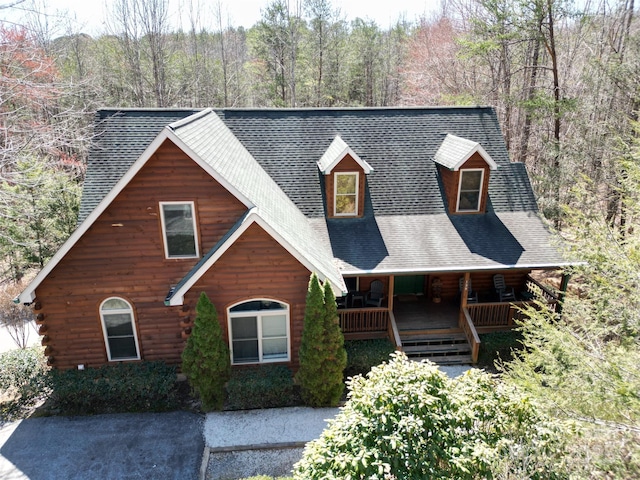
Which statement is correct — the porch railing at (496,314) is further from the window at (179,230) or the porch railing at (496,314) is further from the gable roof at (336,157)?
the window at (179,230)

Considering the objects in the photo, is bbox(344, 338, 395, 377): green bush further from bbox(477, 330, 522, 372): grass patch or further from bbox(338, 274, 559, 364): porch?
bbox(477, 330, 522, 372): grass patch

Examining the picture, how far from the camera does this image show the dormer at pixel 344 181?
13.8 metres

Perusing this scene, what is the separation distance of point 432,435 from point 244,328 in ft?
21.3

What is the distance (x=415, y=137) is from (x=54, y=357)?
45.6 feet

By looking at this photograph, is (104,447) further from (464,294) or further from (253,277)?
(464,294)

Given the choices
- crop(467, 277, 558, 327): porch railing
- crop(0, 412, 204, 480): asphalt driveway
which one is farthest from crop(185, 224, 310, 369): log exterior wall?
crop(467, 277, 558, 327): porch railing

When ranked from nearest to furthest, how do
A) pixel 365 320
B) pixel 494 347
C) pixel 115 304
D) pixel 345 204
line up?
pixel 115 304 < pixel 494 347 < pixel 365 320 < pixel 345 204

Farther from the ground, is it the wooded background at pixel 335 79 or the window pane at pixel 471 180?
the wooded background at pixel 335 79

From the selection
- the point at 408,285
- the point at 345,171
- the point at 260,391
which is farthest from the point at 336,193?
the point at 260,391

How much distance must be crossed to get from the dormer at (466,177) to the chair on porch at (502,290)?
7.92ft

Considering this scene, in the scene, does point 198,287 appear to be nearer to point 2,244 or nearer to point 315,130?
point 315,130

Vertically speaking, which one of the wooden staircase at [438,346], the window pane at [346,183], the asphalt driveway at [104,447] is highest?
the window pane at [346,183]

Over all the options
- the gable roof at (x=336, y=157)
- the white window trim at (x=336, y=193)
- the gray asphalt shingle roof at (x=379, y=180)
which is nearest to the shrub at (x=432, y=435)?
the gray asphalt shingle roof at (x=379, y=180)

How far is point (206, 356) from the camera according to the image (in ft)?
32.6
